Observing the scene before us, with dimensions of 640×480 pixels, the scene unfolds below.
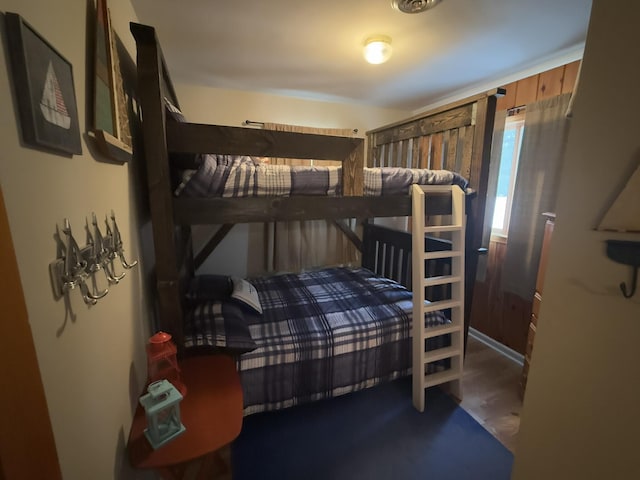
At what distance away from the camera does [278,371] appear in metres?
1.69

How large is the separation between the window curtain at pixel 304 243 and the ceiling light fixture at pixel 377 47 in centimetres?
120

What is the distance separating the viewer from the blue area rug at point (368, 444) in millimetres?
1501

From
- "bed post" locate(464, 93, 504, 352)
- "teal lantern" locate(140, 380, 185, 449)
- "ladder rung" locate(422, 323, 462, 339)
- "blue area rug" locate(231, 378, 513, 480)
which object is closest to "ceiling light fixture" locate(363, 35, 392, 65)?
"bed post" locate(464, 93, 504, 352)

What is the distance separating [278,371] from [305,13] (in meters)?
2.12

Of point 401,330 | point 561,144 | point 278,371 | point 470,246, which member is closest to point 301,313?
point 278,371

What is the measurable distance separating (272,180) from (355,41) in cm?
118

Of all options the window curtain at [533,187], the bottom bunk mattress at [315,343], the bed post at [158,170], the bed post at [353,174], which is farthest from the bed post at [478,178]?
the bed post at [158,170]

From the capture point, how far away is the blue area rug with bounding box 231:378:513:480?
4.92 ft

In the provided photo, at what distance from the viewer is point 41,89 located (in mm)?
540

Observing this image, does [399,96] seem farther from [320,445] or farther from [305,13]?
[320,445]

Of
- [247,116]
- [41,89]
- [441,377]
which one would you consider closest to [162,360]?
[41,89]

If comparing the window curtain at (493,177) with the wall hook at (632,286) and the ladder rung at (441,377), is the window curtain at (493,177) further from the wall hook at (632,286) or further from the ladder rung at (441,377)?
the wall hook at (632,286)

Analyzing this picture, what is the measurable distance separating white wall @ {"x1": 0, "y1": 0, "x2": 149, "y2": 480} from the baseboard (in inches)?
115

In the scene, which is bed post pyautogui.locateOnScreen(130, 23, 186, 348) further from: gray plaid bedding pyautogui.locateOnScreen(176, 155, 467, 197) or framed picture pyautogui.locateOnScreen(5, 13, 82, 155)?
framed picture pyautogui.locateOnScreen(5, 13, 82, 155)
